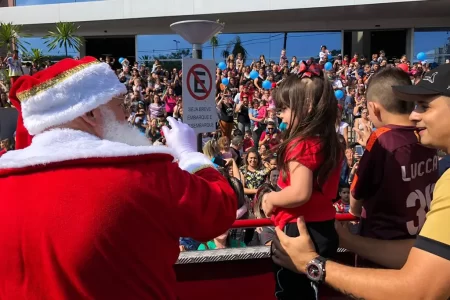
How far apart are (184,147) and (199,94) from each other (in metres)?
3.72

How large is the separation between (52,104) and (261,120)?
9.47 meters

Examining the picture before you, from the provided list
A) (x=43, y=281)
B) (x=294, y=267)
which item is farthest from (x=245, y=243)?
(x=43, y=281)

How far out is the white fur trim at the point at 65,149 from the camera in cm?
121

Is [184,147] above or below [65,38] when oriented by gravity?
below

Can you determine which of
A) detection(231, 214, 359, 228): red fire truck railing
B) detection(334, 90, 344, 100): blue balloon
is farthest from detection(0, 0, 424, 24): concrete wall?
detection(231, 214, 359, 228): red fire truck railing

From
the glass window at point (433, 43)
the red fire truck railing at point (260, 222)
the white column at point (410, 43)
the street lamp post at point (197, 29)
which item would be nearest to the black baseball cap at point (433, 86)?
the red fire truck railing at point (260, 222)

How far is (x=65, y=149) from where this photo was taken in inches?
48.1

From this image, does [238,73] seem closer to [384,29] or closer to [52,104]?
[384,29]

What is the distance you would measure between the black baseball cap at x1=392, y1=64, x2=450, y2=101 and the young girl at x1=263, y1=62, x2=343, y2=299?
0.49 m

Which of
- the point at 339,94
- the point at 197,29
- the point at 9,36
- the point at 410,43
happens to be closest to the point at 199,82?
the point at 197,29

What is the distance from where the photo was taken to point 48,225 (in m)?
1.17

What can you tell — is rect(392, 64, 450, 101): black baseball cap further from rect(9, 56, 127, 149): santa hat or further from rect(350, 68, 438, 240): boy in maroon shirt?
rect(9, 56, 127, 149): santa hat

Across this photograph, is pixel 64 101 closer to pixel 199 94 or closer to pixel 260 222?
pixel 260 222

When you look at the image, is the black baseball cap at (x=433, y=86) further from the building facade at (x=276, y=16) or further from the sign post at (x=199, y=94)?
the building facade at (x=276, y=16)
